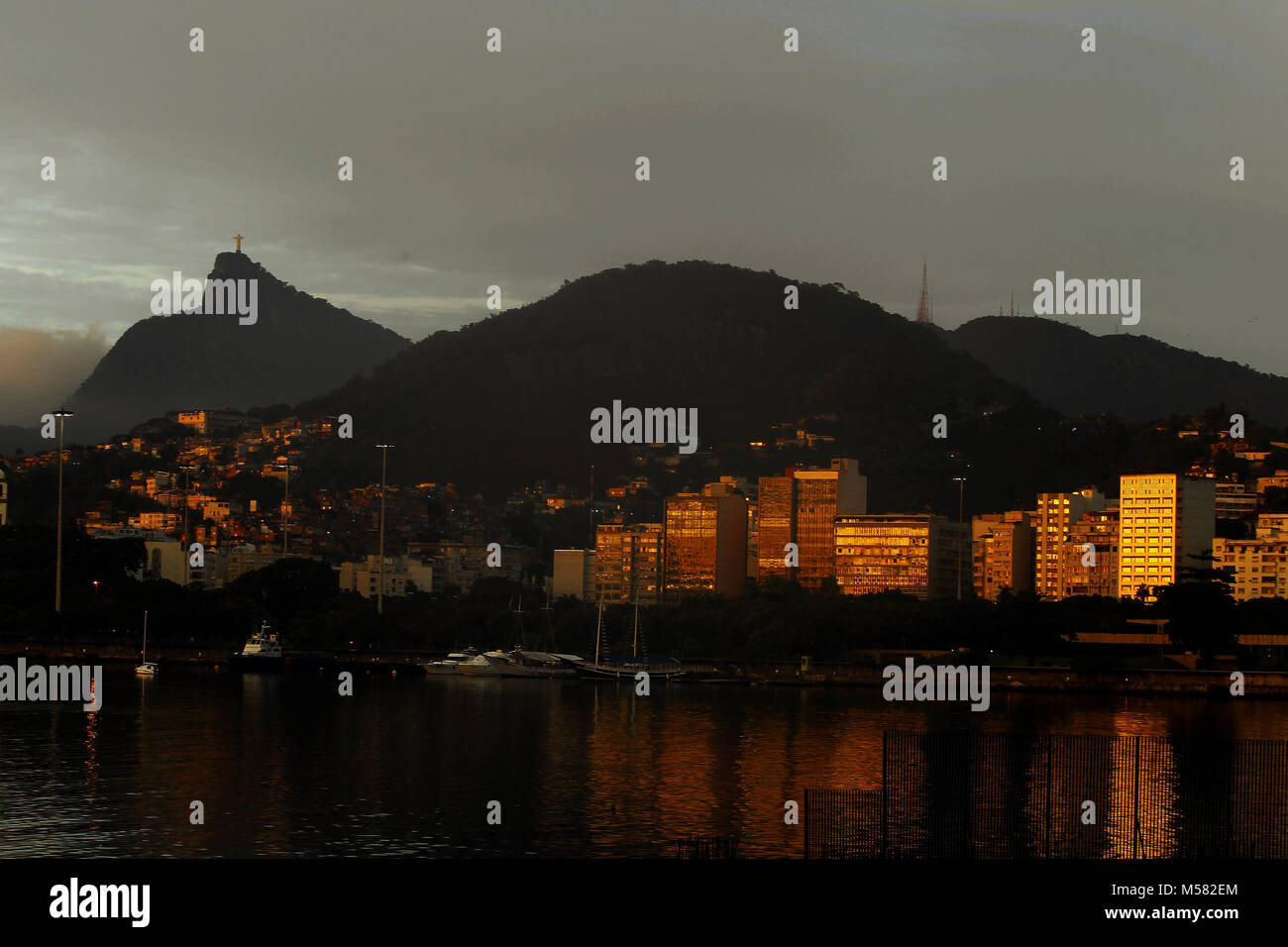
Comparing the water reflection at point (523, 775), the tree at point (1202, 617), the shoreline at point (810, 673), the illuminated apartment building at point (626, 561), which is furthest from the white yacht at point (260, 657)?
the tree at point (1202, 617)

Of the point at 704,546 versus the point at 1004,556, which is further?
the point at 704,546

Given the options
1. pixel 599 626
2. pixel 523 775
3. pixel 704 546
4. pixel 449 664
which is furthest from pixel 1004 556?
pixel 523 775

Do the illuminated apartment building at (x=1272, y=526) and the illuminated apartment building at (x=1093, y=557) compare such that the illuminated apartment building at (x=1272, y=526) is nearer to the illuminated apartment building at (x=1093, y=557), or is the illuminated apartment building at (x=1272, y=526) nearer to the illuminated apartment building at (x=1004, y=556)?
the illuminated apartment building at (x=1093, y=557)

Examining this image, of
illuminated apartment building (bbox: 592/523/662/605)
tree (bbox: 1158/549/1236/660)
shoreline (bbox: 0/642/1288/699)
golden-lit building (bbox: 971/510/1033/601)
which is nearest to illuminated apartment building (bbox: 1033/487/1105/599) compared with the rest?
golden-lit building (bbox: 971/510/1033/601)

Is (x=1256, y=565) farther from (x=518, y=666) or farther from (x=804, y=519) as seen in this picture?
(x=518, y=666)
